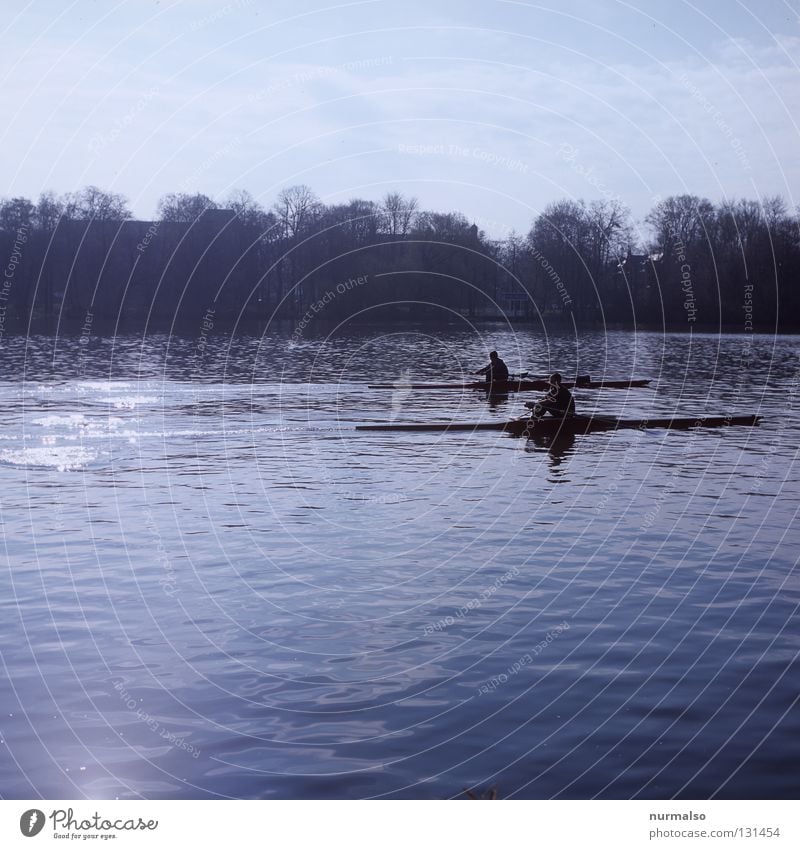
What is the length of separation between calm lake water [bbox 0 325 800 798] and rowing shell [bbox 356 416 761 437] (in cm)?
111

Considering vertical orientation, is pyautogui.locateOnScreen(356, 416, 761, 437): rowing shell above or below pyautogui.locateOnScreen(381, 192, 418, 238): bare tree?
below

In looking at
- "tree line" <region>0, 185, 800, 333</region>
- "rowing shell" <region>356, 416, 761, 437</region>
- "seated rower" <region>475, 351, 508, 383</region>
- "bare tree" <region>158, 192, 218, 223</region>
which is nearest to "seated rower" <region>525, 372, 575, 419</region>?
"rowing shell" <region>356, 416, 761, 437</region>

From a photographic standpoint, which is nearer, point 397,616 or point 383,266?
point 397,616

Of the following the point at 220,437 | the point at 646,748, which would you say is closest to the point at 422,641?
the point at 646,748

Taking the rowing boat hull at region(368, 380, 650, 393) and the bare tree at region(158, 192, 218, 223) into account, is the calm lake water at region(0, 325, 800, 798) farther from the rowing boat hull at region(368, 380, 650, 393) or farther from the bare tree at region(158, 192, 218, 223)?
the bare tree at region(158, 192, 218, 223)

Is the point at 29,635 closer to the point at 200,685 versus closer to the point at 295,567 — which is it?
the point at 200,685

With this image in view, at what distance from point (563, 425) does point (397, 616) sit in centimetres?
1831

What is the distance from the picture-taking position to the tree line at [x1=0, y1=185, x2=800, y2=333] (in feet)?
286

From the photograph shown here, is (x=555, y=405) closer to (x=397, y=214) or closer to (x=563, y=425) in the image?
(x=563, y=425)

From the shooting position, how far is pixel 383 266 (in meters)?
91.1

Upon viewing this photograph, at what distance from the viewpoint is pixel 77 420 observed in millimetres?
33625

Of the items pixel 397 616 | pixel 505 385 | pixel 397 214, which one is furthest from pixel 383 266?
pixel 397 616

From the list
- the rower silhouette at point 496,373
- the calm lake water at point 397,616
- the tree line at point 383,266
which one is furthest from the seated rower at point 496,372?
the tree line at point 383,266

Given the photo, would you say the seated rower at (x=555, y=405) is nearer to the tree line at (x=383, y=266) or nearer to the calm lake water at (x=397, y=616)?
the calm lake water at (x=397, y=616)
